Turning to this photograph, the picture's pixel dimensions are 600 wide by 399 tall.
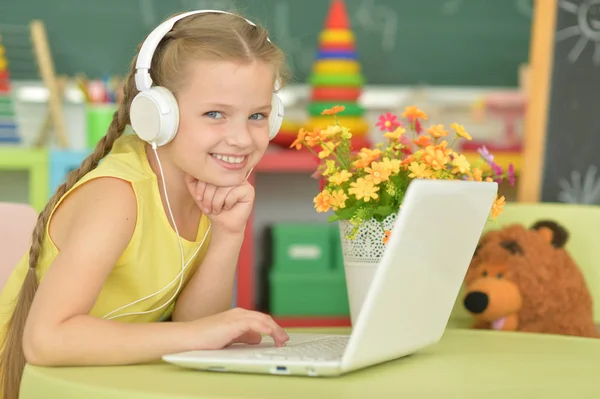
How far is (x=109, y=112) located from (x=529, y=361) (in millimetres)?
2298

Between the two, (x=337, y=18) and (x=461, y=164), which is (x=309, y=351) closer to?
(x=461, y=164)

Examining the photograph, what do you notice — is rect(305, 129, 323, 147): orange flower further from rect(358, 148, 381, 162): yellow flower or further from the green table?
the green table

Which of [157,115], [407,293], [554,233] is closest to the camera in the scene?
[407,293]

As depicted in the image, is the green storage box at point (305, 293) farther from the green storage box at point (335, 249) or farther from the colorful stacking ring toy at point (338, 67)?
the colorful stacking ring toy at point (338, 67)

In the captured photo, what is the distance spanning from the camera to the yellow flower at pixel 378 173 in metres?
1.25

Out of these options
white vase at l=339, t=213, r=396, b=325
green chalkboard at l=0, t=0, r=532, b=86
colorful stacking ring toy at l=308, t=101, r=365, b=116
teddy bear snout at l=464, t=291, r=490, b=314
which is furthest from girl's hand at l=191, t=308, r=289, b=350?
green chalkboard at l=0, t=0, r=532, b=86

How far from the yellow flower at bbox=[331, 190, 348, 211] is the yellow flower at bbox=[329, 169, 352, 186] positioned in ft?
0.05

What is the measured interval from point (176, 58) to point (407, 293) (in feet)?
1.76

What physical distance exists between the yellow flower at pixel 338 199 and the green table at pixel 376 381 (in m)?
0.26

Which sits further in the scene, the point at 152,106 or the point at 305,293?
the point at 305,293

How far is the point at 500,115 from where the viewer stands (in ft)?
10.9

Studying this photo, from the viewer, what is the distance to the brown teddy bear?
6.06 ft

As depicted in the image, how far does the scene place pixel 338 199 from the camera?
50.3 inches

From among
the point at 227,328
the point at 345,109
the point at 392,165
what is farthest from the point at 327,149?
the point at 345,109
